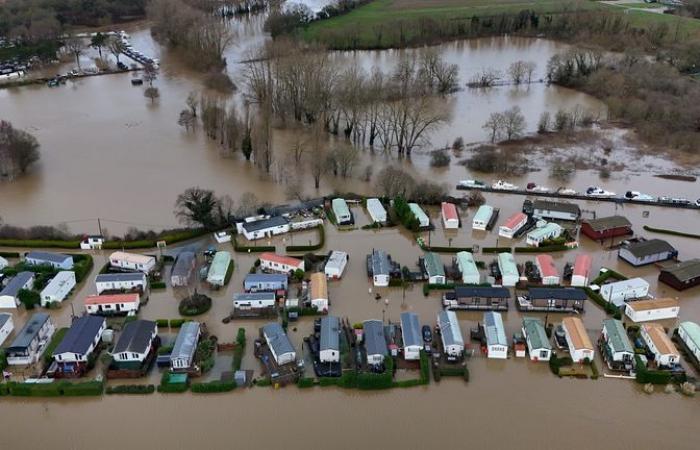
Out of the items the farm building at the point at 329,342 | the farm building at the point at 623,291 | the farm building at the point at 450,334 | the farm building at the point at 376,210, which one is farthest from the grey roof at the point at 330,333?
the farm building at the point at 623,291

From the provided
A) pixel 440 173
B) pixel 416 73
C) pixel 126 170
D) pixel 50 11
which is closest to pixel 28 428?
pixel 126 170

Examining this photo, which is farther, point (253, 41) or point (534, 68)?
point (253, 41)

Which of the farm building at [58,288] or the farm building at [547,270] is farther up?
the farm building at [547,270]

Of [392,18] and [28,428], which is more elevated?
[392,18]

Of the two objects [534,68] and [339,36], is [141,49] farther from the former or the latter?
[534,68]

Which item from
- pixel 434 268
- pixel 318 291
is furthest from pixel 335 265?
pixel 434 268

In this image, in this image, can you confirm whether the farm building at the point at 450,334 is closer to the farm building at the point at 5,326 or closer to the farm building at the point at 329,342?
the farm building at the point at 329,342

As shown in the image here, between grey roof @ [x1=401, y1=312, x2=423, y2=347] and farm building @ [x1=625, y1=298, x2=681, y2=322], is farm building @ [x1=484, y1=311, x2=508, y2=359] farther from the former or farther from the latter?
farm building @ [x1=625, y1=298, x2=681, y2=322]
